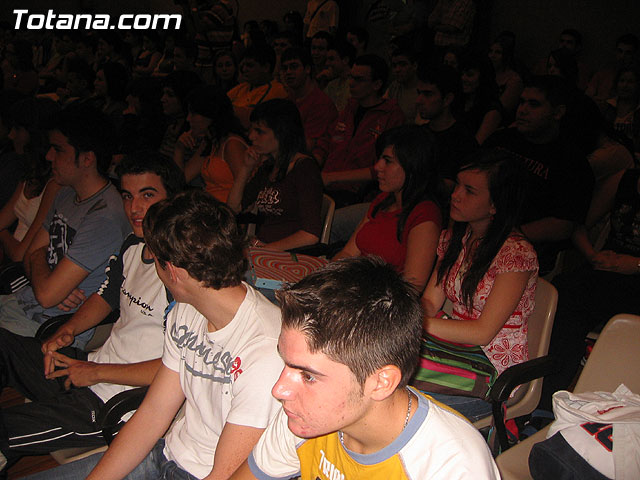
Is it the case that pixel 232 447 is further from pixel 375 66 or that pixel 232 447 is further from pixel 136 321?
pixel 375 66

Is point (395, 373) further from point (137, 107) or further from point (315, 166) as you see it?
point (137, 107)

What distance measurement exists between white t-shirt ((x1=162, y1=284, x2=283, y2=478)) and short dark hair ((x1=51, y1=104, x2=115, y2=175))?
1.17 m

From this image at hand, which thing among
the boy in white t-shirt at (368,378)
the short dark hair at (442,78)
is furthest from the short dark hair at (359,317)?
the short dark hair at (442,78)

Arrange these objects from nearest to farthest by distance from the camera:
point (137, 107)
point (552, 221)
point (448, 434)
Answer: point (448, 434) < point (552, 221) < point (137, 107)

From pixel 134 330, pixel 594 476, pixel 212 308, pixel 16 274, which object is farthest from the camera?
pixel 16 274

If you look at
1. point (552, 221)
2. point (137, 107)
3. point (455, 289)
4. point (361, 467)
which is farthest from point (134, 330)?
point (137, 107)

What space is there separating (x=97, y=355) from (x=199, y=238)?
2.72 feet

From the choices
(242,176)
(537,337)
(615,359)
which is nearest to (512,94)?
(242,176)

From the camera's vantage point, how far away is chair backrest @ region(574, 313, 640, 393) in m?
1.50

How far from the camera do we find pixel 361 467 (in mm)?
945

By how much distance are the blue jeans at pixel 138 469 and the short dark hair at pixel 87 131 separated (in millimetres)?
1315

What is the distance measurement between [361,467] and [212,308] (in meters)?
0.55

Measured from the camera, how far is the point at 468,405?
64.2 inches

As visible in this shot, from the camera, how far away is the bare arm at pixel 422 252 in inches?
84.5
